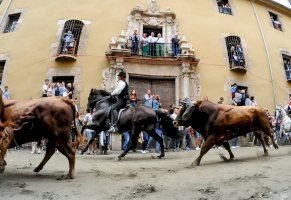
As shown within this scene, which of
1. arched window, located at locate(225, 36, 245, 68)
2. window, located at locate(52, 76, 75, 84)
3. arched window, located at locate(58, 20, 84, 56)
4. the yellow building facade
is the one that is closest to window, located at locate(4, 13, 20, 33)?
the yellow building facade

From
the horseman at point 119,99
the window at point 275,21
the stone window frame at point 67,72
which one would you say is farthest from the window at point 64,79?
the window at point 275,21

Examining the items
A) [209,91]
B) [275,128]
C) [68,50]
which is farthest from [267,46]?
[68,50]

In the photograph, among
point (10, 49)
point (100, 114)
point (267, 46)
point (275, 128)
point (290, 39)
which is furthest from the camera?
point (290, 39)

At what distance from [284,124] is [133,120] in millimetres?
6114

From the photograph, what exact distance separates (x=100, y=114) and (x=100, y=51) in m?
8.30

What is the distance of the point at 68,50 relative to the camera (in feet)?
62.0

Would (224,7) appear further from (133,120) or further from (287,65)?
(133,120)

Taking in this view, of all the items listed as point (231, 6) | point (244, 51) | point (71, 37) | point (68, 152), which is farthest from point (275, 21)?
point (68, 152)

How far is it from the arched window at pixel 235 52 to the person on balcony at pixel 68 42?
918 centimetres

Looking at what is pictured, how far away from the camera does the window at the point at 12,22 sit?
70.8 ft

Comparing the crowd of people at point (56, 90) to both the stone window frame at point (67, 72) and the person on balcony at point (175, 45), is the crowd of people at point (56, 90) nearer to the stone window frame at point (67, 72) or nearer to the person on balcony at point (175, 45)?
the stone window frame at point (67, 72)

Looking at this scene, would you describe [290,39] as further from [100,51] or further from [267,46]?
[100,51]

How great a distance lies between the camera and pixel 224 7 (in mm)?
23250

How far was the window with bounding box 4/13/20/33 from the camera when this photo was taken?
21594 mm
